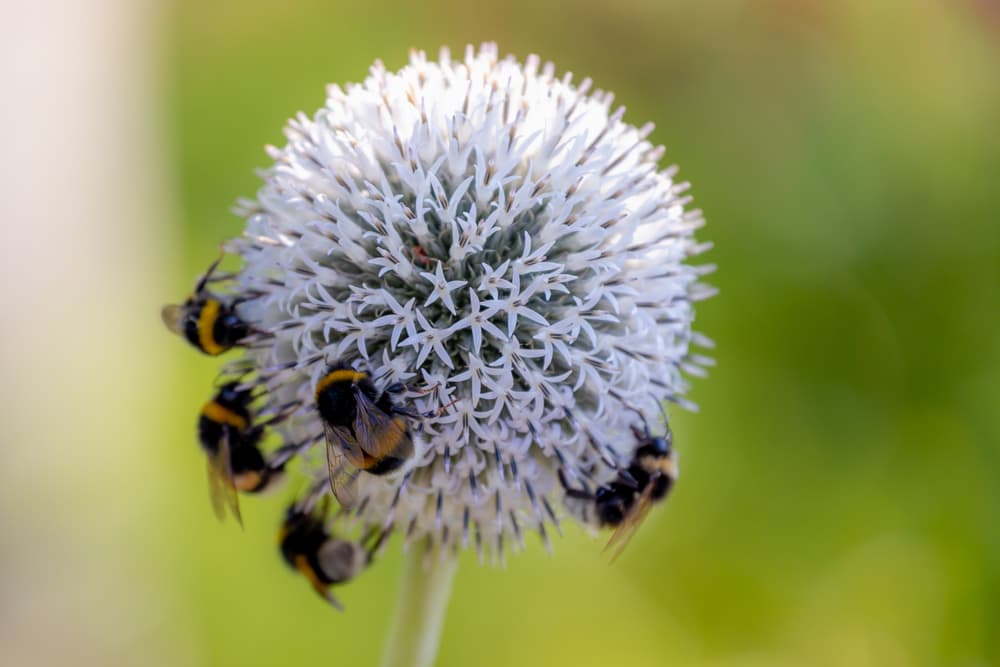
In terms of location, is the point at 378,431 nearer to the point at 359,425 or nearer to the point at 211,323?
the point at 359,425

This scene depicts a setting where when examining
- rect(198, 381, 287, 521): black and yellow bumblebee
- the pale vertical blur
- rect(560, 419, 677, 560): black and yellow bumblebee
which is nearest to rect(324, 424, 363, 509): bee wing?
rect(198, 381, 287, 521): black and yellow bumblebee

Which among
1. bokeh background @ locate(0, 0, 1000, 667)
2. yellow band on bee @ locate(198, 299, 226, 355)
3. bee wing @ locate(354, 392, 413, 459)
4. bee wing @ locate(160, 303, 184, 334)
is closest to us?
bee wing @ locate(354, 392, 413, 459)

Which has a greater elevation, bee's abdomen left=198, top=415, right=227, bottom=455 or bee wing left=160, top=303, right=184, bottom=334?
bee wing left=160, top=303, right=184, bottom=334

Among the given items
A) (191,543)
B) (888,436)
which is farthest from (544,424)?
(888,436)

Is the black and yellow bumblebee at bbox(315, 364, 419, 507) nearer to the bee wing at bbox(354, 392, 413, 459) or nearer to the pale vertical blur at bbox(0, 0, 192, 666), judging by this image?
the bee wing at bbox(354, 392, 413, 459)

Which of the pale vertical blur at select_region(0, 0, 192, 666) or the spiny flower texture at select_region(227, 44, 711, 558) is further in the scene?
the pale vertical blur at select_region(0, 0, 192, 666)

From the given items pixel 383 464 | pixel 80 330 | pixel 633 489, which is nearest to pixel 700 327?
pixel 633 489

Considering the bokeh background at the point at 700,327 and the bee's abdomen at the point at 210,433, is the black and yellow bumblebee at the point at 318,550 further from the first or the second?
the bokeh background at the point at 700,327
